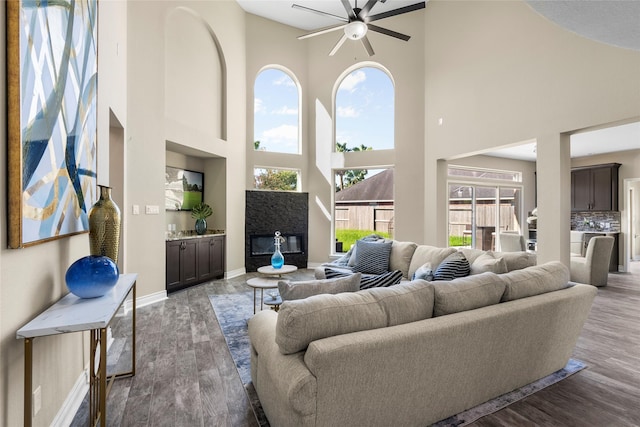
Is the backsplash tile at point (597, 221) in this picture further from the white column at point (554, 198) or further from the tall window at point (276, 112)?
the tall window at point (276, 112)

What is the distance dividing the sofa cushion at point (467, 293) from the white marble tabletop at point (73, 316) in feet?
5.49

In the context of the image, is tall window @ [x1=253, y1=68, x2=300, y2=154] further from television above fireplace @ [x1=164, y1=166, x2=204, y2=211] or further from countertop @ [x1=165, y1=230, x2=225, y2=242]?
countertop @ [x1=165, y1=230, x2=225, y2=242]

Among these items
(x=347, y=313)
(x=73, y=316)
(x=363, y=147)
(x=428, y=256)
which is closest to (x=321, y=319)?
(x=347, y=313)

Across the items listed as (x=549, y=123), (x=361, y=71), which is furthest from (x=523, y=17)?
(x=361, y=71)

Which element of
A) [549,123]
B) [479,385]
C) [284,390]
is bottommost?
[479,385]

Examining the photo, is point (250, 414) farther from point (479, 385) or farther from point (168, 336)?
point (168, 336)

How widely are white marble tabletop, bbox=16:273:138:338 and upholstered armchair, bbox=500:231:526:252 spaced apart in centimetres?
713

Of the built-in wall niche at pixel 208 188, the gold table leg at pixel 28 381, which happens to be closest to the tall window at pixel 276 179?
the built-in wall niche at pixel 208 188

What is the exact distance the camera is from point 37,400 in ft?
5.04

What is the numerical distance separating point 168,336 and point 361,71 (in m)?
6.30

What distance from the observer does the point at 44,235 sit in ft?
5.14

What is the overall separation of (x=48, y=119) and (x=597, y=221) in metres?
10.2

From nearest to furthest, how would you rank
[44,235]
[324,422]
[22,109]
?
[22,109] < [324,422] < [44,235]

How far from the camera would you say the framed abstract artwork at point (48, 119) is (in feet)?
4.26
